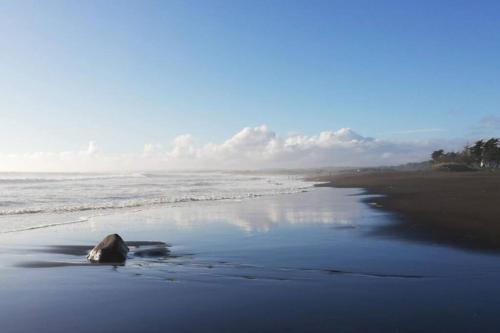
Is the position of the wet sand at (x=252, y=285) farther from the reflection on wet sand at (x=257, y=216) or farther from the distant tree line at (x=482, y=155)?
the distant tree line at (x=482, y=155)

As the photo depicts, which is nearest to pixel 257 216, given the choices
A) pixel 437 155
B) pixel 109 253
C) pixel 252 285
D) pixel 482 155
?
pixel 109 253

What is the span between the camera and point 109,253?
11.7 m

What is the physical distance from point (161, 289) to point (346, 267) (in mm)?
4220

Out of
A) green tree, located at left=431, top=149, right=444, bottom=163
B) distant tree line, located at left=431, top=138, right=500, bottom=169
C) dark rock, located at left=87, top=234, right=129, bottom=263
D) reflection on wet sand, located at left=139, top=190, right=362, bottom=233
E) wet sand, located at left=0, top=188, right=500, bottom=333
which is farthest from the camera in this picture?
green tree, located at left=431, top=149, right=444, bottom=163

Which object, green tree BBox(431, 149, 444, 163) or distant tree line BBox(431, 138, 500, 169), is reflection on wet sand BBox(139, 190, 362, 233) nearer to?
distant tree line BBox(431, 138, 500, 169)

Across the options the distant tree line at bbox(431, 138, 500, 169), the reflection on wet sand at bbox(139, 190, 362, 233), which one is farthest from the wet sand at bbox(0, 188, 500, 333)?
the distant tree line at bbox(431, 138, 500, 169)

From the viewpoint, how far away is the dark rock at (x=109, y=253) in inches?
460

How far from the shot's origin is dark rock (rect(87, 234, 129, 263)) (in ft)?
38.3

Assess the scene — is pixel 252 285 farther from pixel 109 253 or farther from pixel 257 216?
pixel 257 216

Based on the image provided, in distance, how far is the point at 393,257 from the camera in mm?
11562

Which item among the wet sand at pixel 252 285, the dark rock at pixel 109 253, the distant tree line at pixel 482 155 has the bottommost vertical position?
the wet sand at pixel 252 285

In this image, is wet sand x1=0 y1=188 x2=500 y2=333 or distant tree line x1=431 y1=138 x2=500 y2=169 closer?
wet sand x1=0 y1=188 x2=500 y2=333

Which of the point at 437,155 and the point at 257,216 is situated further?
the point at 437,155

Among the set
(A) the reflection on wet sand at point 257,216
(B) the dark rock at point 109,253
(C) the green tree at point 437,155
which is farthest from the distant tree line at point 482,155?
(B) the dark rock at point 109,253
